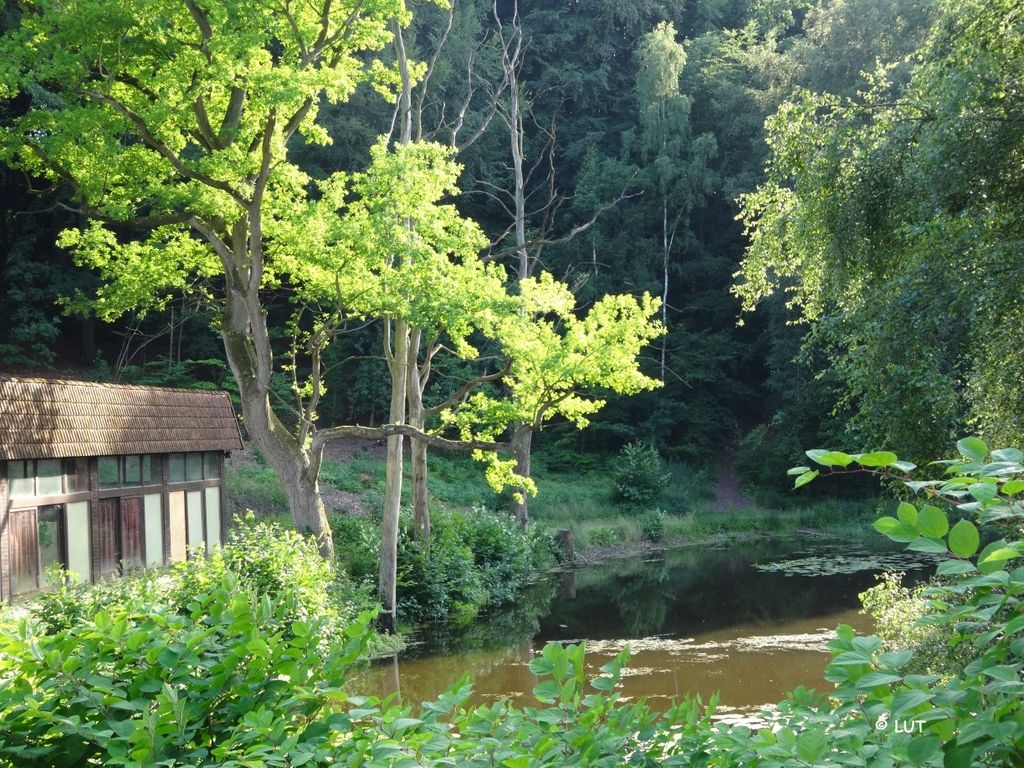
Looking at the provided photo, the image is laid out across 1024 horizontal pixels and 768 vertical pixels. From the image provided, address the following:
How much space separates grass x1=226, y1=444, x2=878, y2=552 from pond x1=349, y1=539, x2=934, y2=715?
3.34 meters

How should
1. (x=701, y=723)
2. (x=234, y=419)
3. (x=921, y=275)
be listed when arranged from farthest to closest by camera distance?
(x=234, y=419), (x=921, y=275), (x=701, y=723)

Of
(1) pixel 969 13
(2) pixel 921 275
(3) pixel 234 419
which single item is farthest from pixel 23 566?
(1) pixel 969 13

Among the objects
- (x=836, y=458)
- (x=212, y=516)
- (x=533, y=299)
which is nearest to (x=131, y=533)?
(x=212, y=516)

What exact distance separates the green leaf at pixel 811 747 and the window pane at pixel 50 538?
14.5 m

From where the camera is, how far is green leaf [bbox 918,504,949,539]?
191 cm

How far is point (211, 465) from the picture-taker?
19.2 metres

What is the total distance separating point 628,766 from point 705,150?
127ft

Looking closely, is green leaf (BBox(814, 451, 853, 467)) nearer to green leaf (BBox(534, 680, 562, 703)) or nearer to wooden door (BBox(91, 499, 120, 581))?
green leaf (BBox(534, 680, 562, 703))

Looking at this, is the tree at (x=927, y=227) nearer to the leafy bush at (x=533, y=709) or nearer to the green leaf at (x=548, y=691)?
the leafy bush at (x=533, y=709)

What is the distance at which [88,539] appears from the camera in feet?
52.0

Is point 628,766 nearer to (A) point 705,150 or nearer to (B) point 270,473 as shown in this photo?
(B) point 270,473

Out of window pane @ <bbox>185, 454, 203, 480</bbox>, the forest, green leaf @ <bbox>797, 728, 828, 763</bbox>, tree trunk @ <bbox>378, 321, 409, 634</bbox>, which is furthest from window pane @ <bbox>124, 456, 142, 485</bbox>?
green leaf @ <bbox>797, 728, 828, 763</bbox>

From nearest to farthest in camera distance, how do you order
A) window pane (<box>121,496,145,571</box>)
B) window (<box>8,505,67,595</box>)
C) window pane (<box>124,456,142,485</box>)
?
window (<box>8,505,67,595</box>) < window pane (<box>121,496,145,571</box>) < window pane (<box>124,456,142,485</box>)

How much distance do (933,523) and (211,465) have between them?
60.7ft
